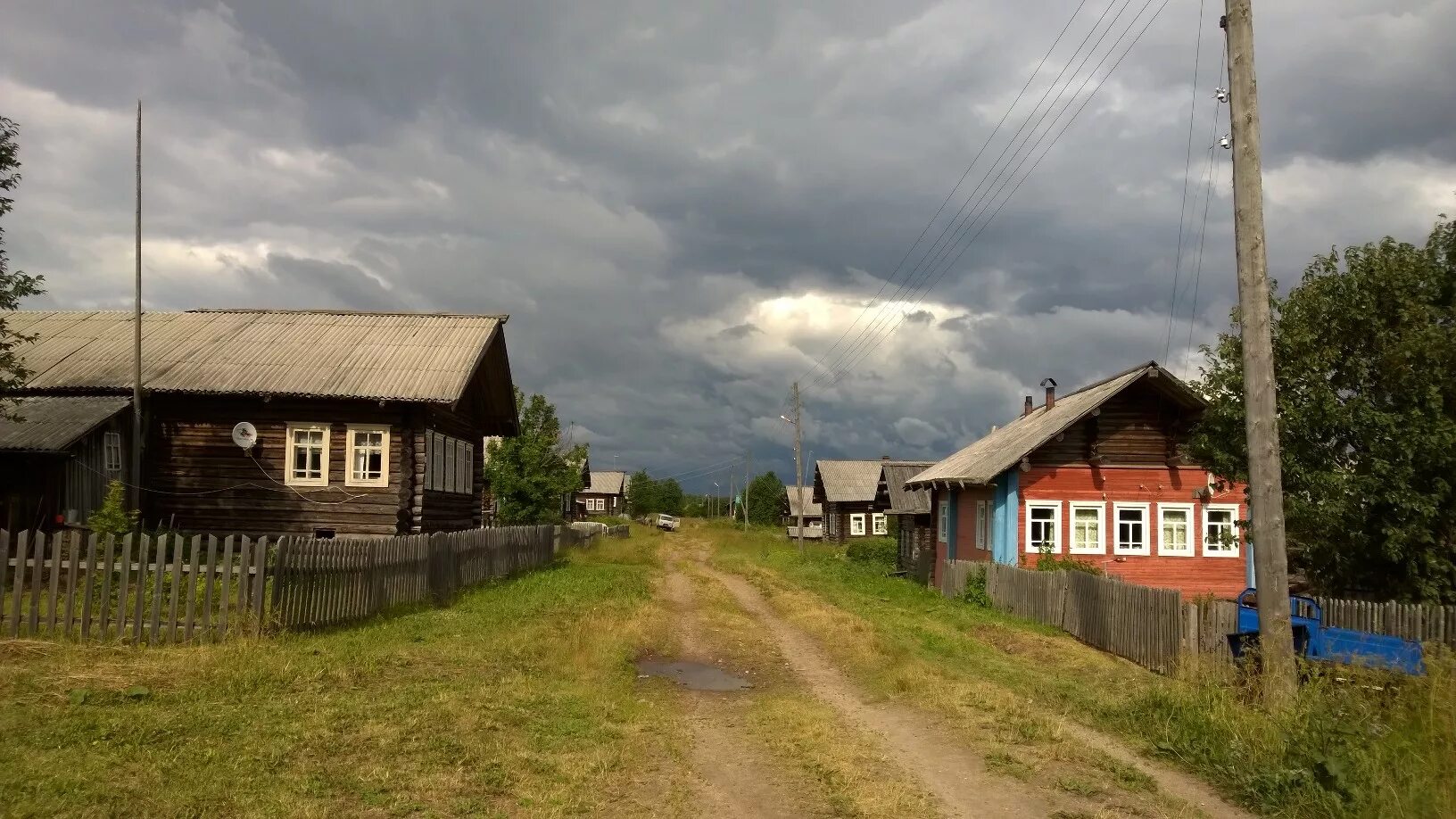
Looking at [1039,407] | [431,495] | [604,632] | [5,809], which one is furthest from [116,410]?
[1039,407]

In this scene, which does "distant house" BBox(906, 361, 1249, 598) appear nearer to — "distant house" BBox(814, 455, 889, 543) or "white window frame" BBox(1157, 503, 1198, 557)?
"white window frame" BBox(1157, 503, 1198, 557)

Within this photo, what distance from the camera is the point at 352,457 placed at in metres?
24.3

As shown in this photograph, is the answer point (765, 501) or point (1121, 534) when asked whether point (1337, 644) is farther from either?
point (765, 501)

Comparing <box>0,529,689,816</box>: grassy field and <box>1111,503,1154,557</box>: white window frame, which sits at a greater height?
<box>1111,503,1154,557</box>: white window frame

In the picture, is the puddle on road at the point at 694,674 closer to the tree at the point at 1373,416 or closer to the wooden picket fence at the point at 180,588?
the wooden picket fence at the point at 180,588

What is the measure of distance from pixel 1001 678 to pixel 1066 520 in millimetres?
14756

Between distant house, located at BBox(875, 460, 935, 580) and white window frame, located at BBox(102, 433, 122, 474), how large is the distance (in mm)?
24786

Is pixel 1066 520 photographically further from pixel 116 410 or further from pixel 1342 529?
pixel 116 410

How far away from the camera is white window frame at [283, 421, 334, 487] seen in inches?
955

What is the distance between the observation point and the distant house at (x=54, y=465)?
66.6 ft

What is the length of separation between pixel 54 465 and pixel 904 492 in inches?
1420

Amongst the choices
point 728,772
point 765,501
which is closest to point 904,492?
point 728,772

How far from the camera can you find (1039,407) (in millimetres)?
34594

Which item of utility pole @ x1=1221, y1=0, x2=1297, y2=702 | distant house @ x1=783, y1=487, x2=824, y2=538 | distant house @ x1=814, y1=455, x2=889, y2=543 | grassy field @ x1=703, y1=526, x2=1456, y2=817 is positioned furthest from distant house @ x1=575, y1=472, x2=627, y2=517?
utility pole @ x1=1221, y1=0, x2=1297, y2=702
